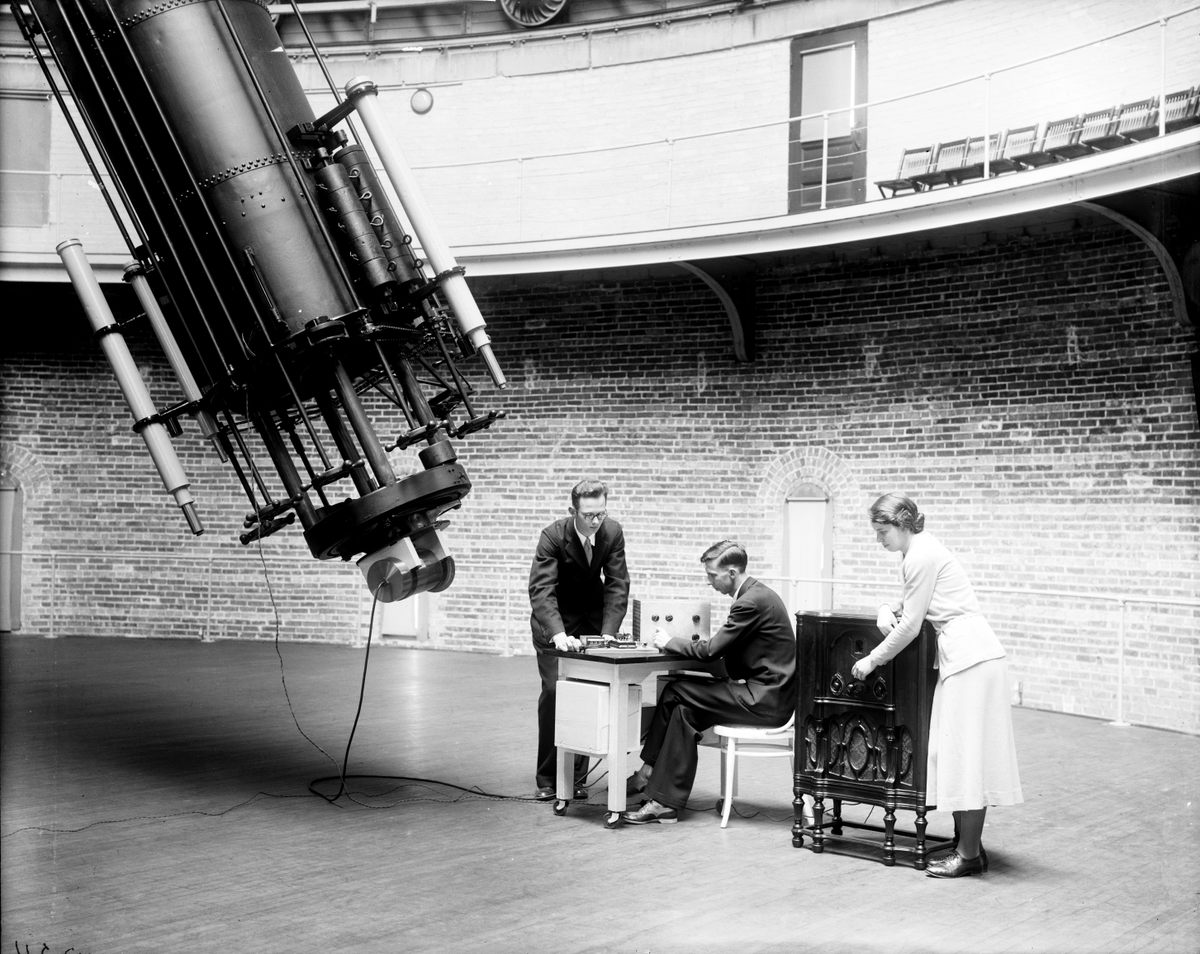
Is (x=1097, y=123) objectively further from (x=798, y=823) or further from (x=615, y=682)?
(x=798, y=823)

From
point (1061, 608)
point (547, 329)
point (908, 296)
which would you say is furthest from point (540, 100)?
point (1061, 608)

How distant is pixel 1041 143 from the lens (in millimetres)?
9398

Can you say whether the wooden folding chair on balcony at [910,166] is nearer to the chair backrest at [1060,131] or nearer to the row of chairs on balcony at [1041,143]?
the row of chairs on balcony at [1041,143]

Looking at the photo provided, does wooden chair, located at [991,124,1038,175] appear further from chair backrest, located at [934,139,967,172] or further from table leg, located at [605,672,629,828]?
table leg, located at [605,672,629,828]

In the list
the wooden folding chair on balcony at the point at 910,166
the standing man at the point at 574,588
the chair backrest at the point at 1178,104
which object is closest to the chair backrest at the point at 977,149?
the wooden folding chair on balcony at the point at 910,166

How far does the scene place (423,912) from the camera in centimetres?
420

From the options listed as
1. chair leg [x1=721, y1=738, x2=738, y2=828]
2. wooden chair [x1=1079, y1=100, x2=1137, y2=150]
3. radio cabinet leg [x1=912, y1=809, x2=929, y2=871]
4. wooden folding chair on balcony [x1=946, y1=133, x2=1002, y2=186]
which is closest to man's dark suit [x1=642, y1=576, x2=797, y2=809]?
chair leg [x1=721, y1=738, x2=738, y2=828]

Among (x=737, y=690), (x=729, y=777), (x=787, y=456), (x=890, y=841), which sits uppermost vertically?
(x=787, y=456)

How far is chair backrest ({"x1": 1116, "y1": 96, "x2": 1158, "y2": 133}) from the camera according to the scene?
343 inches

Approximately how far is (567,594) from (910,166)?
6009 mm

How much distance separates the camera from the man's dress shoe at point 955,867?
476 cm

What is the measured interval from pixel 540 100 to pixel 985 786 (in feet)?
30.7

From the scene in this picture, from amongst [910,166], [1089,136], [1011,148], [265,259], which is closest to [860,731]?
[265,259]

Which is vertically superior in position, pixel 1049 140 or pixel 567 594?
pixel 1049 140
